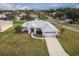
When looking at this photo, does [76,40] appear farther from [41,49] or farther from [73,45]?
[41,49]

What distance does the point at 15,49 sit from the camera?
1237 mm

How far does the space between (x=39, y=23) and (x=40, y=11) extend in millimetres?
91

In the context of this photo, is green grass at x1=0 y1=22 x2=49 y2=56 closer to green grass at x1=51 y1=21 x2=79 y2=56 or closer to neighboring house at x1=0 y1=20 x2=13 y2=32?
neighboring house at x1=0 y1=20 x2=13 y2=32

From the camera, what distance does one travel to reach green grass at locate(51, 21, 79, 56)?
123 cm

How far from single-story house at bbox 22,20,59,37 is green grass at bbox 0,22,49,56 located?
1.9 inches

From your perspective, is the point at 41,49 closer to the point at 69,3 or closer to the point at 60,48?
the point at 60,48

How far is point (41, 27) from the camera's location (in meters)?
1.26

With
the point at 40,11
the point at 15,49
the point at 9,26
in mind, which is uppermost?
the point at 40,11

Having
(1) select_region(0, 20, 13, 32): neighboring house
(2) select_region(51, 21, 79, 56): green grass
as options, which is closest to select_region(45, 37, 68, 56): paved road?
(2) select_region(51, 21, 79, 56): green grass

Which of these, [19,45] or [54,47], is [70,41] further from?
[19,45]

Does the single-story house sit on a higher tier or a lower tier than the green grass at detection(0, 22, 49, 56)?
higher

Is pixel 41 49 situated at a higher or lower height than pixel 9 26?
lower

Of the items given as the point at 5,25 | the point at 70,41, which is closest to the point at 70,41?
the point at 70,41

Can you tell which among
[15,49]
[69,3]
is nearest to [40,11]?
[69,3]
